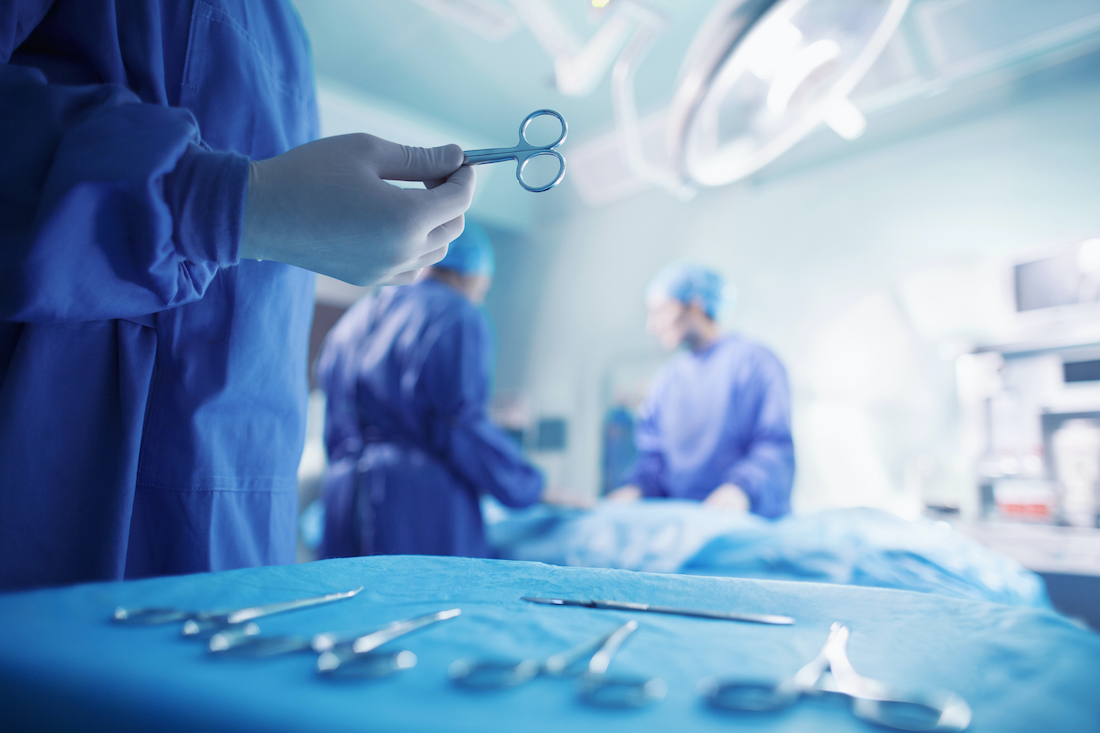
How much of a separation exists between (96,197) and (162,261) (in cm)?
6

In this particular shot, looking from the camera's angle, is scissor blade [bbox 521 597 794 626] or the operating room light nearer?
scissor blade [bbox 521 597 794 626]

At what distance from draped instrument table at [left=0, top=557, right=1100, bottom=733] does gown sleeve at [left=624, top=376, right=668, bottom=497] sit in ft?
6.72

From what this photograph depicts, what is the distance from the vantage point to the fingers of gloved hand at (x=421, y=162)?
640 millimetres

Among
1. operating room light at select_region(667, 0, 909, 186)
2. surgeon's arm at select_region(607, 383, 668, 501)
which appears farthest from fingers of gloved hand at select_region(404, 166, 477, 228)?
surgeon's arm at select_region(607, 383, 668, 501)

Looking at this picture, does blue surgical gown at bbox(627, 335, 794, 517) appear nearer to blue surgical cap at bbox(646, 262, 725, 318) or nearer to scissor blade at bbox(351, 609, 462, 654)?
blue surgical cap at bbox(646, 262, 725, 318)

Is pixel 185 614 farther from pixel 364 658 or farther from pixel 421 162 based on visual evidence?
pixel 421 162

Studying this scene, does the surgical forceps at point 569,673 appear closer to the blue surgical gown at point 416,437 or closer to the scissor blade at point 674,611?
the scissor blade at point 674,611

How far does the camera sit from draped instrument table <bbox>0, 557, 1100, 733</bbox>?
0.88 feet

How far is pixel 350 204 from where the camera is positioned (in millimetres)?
592

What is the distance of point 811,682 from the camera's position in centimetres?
31

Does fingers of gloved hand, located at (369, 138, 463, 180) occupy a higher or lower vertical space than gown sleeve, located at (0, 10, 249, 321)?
higher

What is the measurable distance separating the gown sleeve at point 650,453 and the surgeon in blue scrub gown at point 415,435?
2.40 feet

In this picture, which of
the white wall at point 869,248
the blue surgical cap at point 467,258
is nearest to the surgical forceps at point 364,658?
the blue surgical cap at point 467,258

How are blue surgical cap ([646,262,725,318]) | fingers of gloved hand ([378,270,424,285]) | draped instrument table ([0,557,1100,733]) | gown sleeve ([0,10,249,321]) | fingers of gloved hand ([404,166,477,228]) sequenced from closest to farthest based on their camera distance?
draped instrument table ([0,557,1100,733]) < gown sleeve ([0,10,249,321]) < fingers of gloved hand ([404,166,477,228]) < fingers of gloved hand ([378,270,424,285]) < blue surgical cap ([646,262,725,318])
